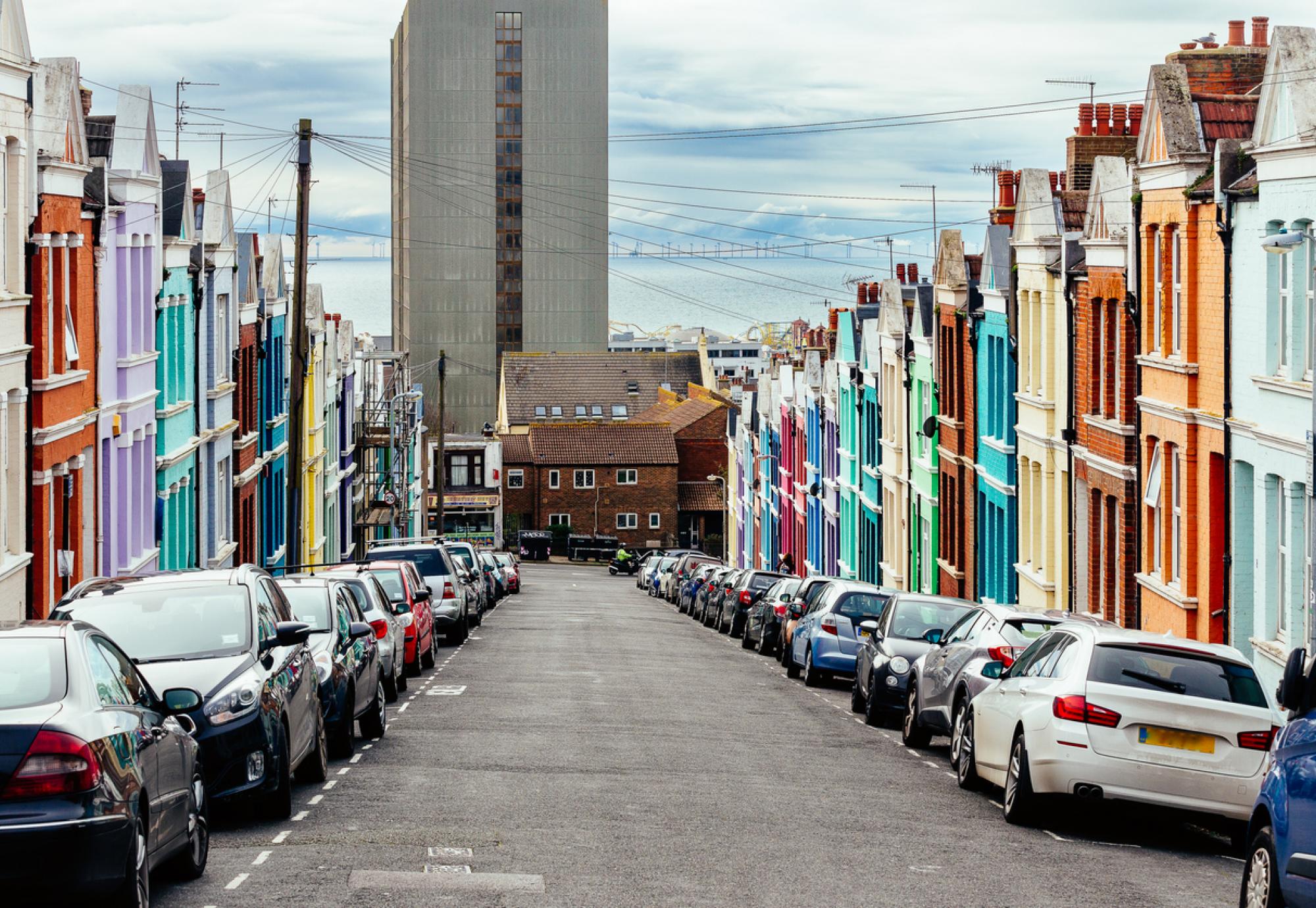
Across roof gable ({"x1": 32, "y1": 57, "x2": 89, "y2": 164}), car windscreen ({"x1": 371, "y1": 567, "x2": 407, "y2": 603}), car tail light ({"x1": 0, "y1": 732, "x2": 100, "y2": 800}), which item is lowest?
car windscreen ({"x1": 371, "y1": 567, "x2": 407, "y2": 603})

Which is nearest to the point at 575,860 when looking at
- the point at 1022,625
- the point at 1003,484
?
the point at 1022,625

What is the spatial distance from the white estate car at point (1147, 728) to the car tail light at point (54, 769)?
7.08m

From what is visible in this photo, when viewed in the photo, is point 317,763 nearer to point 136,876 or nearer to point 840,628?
point 136,876

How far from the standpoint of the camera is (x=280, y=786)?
41.9ft

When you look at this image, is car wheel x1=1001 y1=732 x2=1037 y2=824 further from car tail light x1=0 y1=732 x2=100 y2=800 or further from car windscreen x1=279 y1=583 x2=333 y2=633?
car tail light x1=0 y1=732 x2=100 y2=800

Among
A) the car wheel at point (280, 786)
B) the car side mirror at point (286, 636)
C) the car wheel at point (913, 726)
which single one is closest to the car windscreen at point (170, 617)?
the car side mirror at point (286, 636)

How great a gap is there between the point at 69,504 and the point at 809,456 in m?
37.4

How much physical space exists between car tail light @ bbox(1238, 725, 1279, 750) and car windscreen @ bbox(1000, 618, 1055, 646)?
4232 millimetres

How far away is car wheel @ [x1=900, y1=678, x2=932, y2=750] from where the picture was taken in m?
18.8

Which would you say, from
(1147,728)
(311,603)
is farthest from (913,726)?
(311,603)

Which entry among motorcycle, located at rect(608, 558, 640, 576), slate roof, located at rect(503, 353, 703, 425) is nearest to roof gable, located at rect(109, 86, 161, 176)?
motorcycle, located at rect(608, 558, 640, 576)

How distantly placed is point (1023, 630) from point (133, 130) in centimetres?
1820

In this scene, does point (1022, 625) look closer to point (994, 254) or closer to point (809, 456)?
point (994, 254)

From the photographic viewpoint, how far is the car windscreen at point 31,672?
8922 millimetres
